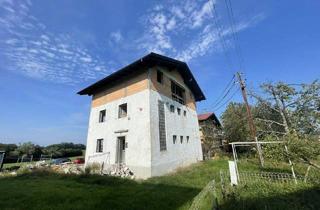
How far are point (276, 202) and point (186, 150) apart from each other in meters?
10.5

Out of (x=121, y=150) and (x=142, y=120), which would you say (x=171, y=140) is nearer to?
(x=142, y=120)

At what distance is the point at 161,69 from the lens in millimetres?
13609

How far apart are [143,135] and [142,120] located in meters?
1.06

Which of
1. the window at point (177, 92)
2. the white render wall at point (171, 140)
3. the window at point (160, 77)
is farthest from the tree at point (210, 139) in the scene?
the window at point (160, 77)

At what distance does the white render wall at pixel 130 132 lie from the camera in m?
10.3

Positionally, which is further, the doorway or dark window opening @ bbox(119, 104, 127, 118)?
dark window opening @ bbox(119, 104, 127, 118)

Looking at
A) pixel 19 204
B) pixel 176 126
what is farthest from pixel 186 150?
pixel 19 204

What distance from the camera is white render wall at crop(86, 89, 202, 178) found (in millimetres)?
10297

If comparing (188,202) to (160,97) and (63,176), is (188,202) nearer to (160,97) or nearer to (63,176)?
(160,97)

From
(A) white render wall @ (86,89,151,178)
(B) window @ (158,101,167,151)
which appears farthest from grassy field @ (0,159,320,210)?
(B) window @ (158,101,167,151)

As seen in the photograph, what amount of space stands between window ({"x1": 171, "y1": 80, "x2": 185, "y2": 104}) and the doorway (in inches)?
232

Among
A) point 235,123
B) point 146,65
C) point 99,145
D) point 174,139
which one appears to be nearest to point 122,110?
point 99,145

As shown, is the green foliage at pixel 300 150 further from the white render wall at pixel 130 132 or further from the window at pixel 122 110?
the window at pixel 122 110

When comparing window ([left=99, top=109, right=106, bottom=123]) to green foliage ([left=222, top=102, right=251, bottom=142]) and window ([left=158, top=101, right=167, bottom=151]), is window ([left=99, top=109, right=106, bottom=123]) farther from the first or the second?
green foliage ([left=222, top=102, right=251, bottom=142])
